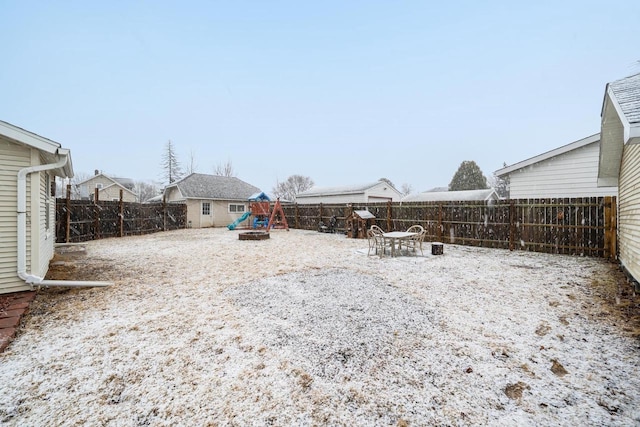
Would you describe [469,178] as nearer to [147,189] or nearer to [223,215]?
[223,215]

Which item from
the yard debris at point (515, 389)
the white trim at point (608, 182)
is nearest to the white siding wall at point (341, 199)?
the white trim at point (608, 182)

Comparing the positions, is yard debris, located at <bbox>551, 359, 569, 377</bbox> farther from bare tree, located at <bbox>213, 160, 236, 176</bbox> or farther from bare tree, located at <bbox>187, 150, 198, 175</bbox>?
bare tree, located at <bbox>213, 160, 236, 176</bbox>

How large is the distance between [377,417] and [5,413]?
8.96ft

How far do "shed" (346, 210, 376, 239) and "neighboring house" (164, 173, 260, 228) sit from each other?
945cm

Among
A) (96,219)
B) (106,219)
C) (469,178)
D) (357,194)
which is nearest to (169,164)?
(106,219)

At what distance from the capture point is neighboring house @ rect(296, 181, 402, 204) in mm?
22297

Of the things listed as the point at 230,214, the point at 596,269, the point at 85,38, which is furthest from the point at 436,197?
the point at 85,38

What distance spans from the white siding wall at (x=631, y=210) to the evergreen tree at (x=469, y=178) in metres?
26.9

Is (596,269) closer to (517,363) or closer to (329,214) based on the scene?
(517,363)

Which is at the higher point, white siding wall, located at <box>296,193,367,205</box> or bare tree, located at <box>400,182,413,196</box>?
bare tree, located at <box>400,182,413,196</box>

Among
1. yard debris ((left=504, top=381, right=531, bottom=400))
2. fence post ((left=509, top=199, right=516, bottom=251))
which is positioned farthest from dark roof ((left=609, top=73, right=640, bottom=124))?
fence post ((left=509, top=199, right=516, bottom=251))

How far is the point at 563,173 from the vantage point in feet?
32.4

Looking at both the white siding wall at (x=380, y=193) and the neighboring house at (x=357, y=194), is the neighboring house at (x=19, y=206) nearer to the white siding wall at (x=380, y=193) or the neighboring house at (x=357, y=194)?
Answer: the neighboring house at (x=357, y=194)

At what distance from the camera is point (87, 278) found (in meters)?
5.74
